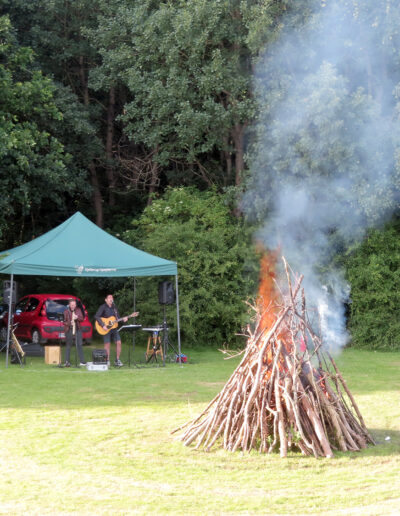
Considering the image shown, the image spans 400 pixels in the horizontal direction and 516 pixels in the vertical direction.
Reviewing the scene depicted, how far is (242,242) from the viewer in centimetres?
2312

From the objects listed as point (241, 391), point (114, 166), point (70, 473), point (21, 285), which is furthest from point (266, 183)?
point (70, 473)

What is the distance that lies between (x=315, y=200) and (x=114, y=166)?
950 centimetres

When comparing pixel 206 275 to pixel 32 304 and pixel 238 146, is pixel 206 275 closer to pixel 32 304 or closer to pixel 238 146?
pixel 32 304

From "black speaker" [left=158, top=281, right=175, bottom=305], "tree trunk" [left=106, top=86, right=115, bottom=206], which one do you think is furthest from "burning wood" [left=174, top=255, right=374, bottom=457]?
"tree trunk" [left=106, top=86, right=115, bottom=206]

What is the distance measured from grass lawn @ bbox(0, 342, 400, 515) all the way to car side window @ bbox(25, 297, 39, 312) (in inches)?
337

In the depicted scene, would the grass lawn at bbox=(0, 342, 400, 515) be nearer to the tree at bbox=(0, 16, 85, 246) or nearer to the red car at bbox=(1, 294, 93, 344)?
the red car at bbox=(1, 294, 93, 344)

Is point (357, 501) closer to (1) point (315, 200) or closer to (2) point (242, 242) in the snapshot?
(1) point (315, 200)

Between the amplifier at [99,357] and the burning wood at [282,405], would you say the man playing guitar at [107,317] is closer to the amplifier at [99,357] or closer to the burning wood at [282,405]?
the amplifier at [99,357]

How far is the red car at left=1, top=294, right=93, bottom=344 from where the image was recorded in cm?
1975

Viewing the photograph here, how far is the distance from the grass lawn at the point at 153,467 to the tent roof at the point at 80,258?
14.5 feet

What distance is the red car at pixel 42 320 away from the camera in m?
19.8

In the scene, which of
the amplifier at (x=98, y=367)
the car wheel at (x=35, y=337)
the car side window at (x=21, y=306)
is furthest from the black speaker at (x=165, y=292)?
the car side window at (x=21, y=306)

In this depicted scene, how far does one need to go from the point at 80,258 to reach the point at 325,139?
7.14 metres

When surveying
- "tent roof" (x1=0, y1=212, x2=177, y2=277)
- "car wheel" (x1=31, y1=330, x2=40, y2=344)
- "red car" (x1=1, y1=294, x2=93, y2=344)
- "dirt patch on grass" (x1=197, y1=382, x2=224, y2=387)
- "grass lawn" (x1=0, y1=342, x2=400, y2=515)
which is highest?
"tent roof" (x1=0, y1=212, x2=177, y2=277)
